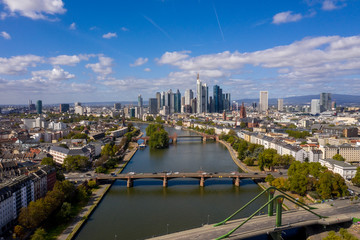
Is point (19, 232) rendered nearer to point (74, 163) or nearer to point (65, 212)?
point (65, 212)

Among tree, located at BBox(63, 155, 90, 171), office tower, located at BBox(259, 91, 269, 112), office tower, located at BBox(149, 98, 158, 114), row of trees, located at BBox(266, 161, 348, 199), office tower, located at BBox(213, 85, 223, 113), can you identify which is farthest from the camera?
office tower, located at BBox(259, 91, 269, 112)

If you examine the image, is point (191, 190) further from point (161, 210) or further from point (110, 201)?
point (110, 201)

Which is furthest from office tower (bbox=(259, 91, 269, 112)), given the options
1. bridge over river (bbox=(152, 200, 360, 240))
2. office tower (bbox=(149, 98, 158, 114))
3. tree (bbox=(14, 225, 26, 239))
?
tree (bbox=(14, 225, 26, 239))

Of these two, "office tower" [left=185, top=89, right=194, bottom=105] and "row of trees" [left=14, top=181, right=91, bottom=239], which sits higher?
"office tower" [left=185, top=89, right=194, bottom=105]

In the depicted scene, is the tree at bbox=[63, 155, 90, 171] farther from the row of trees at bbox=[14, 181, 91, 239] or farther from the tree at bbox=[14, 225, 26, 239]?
the tree at bbox=[14, 225, 26, 239]

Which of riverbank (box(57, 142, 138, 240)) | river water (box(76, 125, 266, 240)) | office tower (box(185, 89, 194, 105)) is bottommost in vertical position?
river water (box(76, 125, 266, 240))

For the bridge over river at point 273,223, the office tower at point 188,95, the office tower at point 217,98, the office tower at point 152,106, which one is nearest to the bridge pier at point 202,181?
the bridge over river at point 273,223
